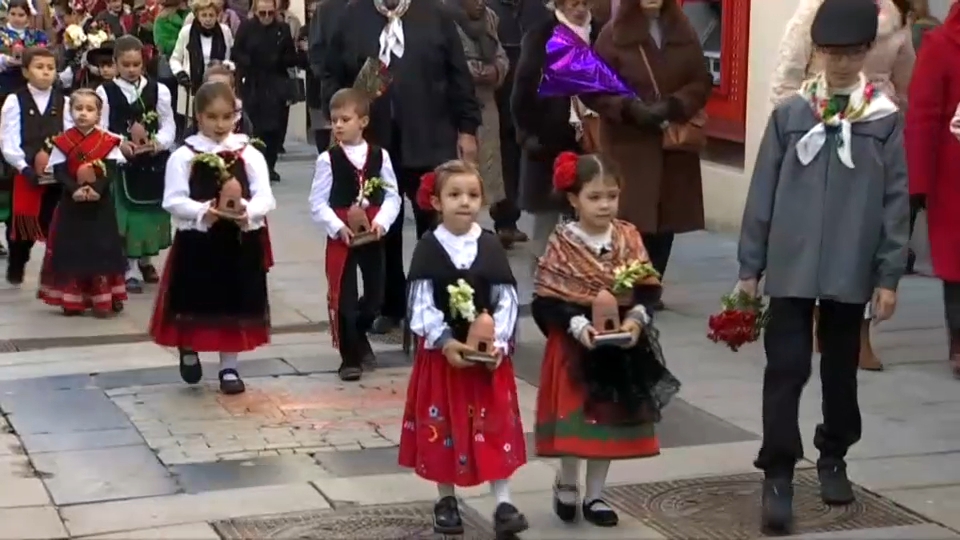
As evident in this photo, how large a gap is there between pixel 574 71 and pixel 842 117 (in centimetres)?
376

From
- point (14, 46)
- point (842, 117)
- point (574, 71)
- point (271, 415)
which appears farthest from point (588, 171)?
point (14, 46)

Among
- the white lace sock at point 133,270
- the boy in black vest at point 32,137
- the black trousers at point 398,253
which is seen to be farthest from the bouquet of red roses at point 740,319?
the white lace sock at point 133,270

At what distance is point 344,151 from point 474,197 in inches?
104

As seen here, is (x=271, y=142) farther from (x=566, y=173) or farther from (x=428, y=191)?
(x=566, y=173)

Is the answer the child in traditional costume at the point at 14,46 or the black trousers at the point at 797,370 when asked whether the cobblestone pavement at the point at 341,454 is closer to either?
the black trousers at the point at 797,370

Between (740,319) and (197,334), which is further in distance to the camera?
(197,334)

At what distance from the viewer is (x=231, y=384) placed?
340 inches

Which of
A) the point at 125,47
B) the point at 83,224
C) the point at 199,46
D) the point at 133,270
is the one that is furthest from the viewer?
the point at 199,46

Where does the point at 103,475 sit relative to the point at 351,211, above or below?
below

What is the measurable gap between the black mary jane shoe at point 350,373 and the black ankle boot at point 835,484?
9.90 ft

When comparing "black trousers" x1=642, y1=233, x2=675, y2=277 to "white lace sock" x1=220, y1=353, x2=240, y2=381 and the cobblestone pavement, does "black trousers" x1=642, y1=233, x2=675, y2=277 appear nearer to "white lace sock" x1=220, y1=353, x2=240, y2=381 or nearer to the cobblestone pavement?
the cobblestone pavement

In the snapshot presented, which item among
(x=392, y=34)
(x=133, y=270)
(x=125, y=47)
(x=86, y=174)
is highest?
(x=392, y=34)

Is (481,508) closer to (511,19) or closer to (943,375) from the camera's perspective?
(943,375)

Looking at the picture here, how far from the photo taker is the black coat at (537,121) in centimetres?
1042
